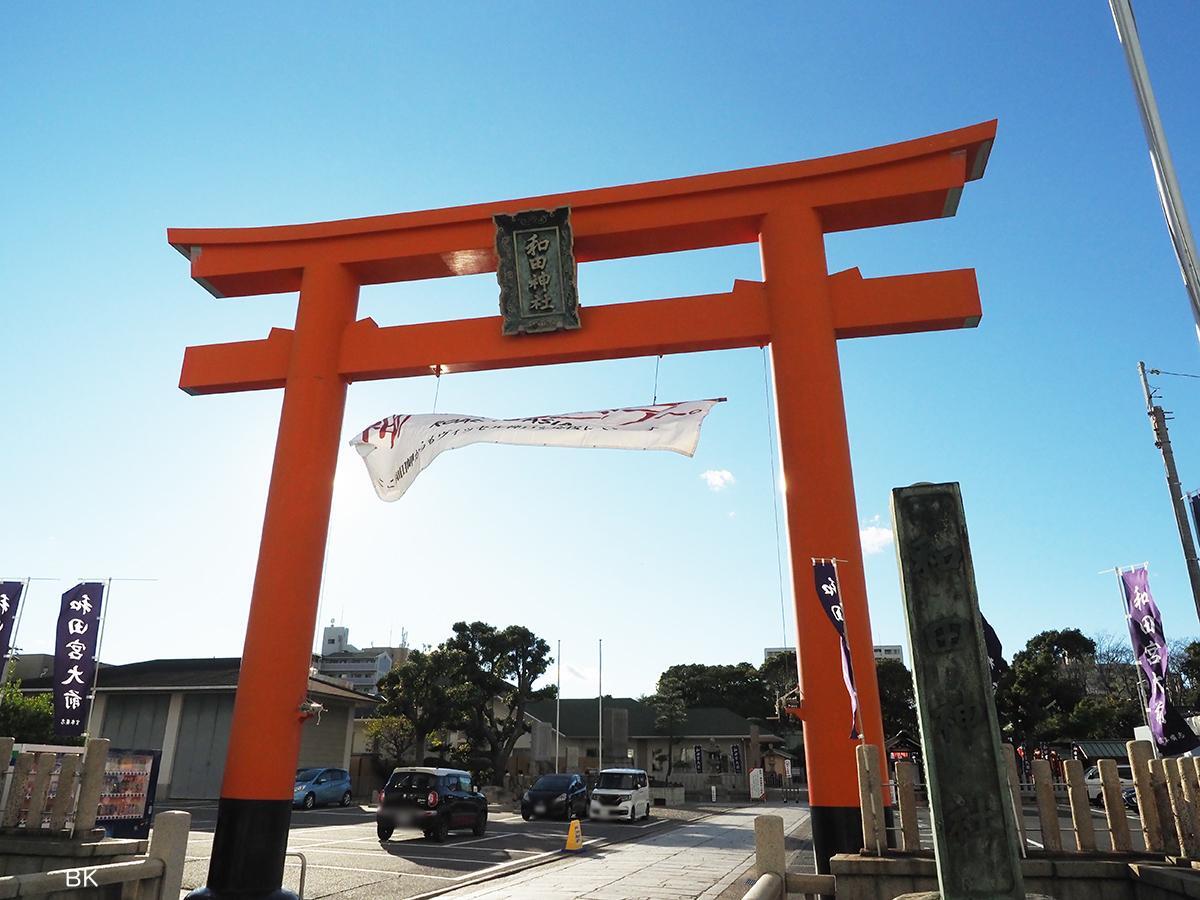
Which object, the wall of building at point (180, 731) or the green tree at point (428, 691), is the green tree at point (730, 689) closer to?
the green tree at point (428, 691)

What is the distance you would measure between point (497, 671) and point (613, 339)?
79.9 ft

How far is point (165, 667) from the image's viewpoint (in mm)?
31516

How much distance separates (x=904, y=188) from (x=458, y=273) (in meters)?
5.10

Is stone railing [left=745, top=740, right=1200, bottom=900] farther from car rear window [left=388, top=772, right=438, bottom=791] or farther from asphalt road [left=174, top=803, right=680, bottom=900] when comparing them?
car rear window [left=388, top=772, right=438, bottom=791]

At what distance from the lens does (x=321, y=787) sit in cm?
2567

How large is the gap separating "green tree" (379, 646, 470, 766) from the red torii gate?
2216 centimetres

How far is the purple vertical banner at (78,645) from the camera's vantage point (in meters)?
12.6

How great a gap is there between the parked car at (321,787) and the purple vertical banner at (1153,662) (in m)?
22.4

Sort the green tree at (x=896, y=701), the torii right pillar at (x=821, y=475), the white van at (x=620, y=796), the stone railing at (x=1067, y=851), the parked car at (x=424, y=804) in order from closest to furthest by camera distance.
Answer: the stone railing at (x=1067, y=851) < the torii right pillar at (x=821, y=475) < the parked car at (x=424, y=804) < the white van at (x=620, y=796) < the green tree at (x=896, y=701)

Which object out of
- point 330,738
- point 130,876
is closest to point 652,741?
point 330,738

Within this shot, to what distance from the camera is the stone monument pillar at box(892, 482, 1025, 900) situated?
11.8ft

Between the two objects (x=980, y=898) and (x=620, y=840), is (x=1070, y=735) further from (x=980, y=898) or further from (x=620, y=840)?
(x=980, y=898)

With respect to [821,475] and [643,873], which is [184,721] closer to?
[643,873]

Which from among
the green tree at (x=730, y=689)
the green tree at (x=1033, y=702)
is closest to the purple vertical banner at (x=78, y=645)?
the green tree at (x=1033, y=702)
